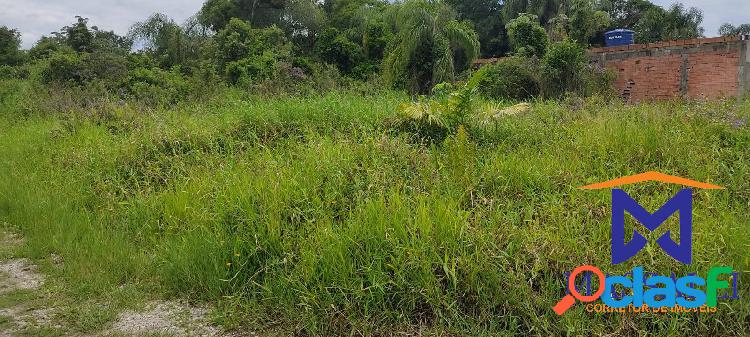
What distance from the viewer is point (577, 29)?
2081cm

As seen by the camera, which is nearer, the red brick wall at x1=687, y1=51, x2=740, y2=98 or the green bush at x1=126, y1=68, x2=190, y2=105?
the red brick wall at x1=687, y1=51, x2=740, y2=98

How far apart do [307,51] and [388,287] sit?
21.6 meters

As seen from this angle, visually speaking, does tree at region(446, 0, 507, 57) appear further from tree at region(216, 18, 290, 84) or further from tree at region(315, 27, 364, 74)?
tree at region(216, 18, 290, 84)

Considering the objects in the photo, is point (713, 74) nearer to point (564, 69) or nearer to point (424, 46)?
point (564, 69)

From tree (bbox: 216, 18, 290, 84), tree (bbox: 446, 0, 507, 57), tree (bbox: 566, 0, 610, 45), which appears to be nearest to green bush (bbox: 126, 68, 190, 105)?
tree (bbox: 216, 18, 290, 84)

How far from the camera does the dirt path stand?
3291 millimetres

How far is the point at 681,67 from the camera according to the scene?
41.4 ft

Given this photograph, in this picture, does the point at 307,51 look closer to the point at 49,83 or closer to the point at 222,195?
the point at 49,83

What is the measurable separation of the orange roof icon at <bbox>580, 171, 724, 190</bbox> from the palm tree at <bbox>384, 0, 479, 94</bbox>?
33.6 feet

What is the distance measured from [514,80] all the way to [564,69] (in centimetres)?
125

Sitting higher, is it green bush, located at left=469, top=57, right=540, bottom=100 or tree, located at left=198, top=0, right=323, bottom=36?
tree, located at left=198, top=0, right=323, bottom=36

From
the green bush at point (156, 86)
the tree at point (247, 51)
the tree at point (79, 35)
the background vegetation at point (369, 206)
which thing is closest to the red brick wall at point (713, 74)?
the background vegetation at point (369, 206)

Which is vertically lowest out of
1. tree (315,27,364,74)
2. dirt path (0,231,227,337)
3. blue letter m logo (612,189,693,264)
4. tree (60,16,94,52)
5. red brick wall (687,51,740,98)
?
dirt path (0,231,227,337)

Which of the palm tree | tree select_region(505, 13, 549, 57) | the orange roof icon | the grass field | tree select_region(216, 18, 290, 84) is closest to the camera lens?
the grass field
